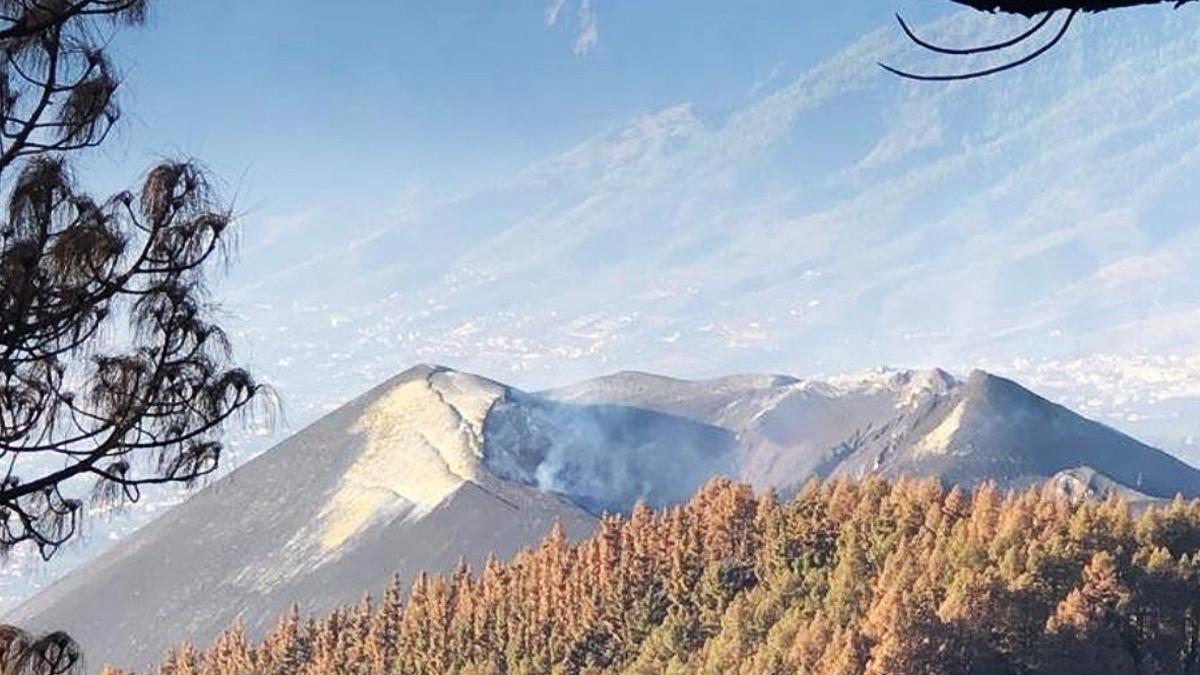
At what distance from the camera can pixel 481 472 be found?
140500 millimetres

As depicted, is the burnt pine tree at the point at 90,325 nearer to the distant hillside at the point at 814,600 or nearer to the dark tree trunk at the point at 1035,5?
the dark tree trunk at the point at 1035,5

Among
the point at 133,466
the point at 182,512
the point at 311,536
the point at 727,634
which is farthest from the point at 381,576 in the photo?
the point at 133,466

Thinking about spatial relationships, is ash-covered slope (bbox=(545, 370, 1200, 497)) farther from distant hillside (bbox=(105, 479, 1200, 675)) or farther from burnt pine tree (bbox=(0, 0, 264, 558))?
burnt pine tree (bbox=(0, 0, 264, 558))

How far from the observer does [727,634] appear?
69688 mm

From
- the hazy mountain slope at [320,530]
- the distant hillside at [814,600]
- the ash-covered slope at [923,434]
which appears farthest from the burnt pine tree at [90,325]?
the ash-covered slope at [923,434]

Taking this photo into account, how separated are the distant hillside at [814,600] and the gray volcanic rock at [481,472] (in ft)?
135

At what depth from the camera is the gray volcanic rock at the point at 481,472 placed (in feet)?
430

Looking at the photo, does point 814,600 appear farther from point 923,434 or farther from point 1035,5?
point 923,434

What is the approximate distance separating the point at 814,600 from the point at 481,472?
232ft

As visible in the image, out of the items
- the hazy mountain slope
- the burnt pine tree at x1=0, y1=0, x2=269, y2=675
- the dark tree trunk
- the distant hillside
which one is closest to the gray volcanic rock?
the hazy mountain slope

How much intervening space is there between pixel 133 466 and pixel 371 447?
145m

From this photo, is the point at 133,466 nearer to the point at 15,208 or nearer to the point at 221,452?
the point at 221,452

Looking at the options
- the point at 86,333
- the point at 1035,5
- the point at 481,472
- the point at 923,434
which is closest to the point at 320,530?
the point at 481,472

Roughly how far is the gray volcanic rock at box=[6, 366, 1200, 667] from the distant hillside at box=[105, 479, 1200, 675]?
41051mm
